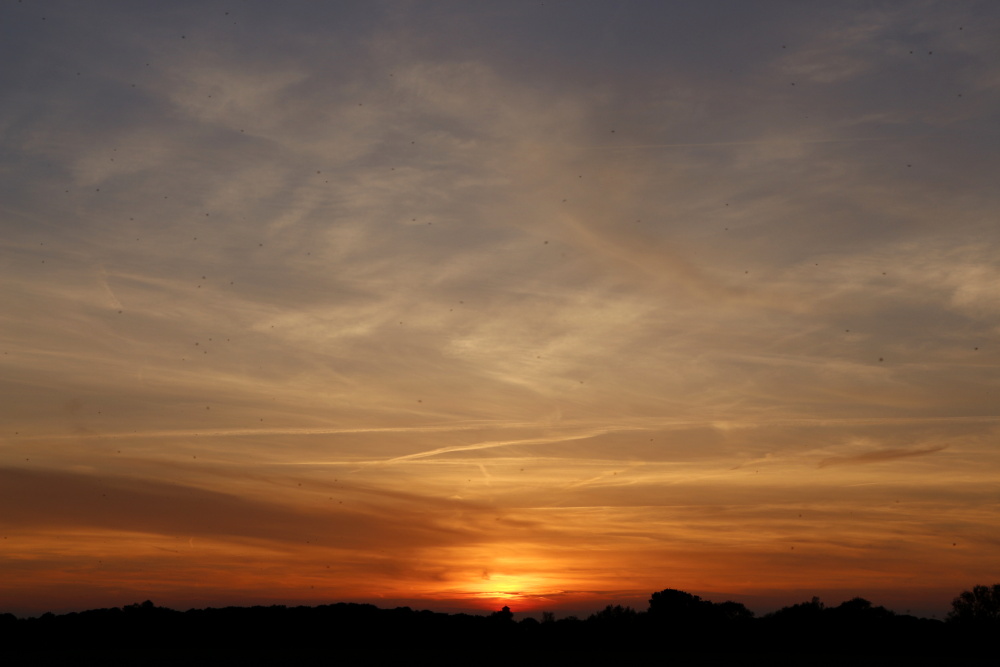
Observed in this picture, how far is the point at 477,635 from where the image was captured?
330ft

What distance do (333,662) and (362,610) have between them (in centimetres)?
4093

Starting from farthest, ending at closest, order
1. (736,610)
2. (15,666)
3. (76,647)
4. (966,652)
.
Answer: (736,610) < (76,647) < (966,652) < (15,666)

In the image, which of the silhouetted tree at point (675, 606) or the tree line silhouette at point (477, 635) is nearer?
the tree line silhouette at point (477, 635)

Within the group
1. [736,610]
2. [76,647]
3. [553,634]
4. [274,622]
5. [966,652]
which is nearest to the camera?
[966,652]

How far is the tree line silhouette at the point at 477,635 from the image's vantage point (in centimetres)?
8138

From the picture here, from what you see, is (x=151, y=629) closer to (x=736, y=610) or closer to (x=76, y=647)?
(x=76, y=647)

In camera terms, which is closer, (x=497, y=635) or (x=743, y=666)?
(x=743, y=666)

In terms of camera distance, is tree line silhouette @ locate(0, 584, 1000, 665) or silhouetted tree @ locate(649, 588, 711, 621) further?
silhouetted tree @ locate(649, 588, 711, 621)

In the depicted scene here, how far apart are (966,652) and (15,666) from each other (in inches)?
3220

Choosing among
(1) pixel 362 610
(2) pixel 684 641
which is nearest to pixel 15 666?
(1) pixel 362 610

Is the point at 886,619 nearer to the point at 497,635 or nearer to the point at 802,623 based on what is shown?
the point at 802,623

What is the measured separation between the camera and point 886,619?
99.2 m

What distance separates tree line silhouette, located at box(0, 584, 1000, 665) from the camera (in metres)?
81.4

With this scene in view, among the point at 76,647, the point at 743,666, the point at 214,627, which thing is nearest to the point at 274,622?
the point at 214,627
